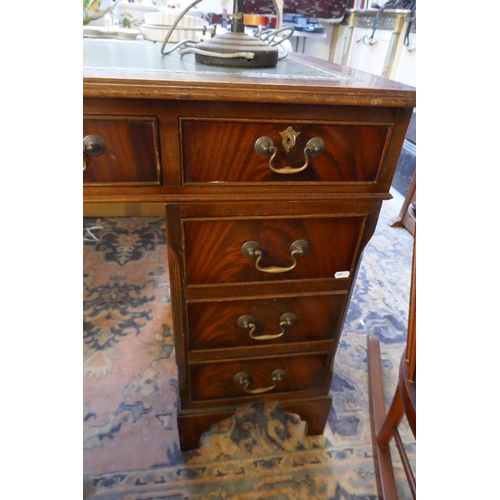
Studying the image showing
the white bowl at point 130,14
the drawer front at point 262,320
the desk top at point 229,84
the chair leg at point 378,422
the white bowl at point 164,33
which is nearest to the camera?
the desk top at point 229,84

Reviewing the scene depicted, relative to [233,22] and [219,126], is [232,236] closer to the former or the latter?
[219,126]

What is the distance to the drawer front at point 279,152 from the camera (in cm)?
54

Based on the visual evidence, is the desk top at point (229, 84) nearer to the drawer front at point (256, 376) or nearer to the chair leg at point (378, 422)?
the drawer front at point (256, 376)

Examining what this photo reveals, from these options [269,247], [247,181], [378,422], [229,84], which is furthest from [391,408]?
[229,84]

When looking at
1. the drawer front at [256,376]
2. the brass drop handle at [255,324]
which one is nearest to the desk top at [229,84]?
the brass drop handle at [255,324]

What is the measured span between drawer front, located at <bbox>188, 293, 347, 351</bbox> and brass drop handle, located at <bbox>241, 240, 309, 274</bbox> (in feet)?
0.27

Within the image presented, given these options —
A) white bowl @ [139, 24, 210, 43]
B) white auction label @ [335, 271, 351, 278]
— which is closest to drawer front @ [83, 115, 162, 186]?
white auction label @ [335, 271, 351, 278]

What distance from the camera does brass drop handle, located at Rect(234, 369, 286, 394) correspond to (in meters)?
0.82

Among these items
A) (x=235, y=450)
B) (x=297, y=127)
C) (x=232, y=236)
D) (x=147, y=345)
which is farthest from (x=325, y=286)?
(x=147, y=345)

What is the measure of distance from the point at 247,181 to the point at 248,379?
0.48 m

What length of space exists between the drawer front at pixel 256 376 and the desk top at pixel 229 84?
0.55 m

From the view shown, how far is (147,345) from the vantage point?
124 centimetres

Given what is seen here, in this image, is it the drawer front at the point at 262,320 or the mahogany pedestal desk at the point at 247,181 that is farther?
the drawer front at the point at 262,320

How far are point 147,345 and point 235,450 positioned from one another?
1.57ft
